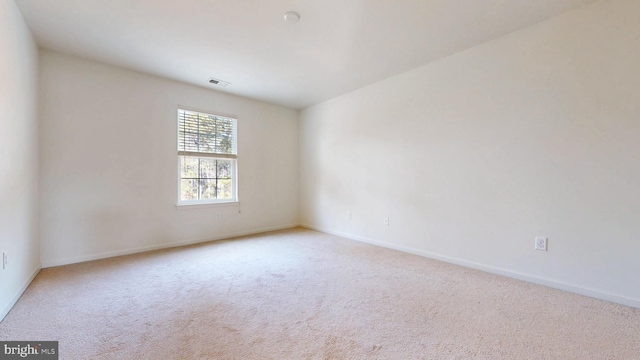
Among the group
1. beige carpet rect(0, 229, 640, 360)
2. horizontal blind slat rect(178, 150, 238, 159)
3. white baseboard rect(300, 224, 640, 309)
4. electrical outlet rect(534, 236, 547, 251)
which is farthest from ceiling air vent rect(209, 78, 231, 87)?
electrical outlet rect(534, 236, 547, 251)

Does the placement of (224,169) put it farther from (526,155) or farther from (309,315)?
(526,155)

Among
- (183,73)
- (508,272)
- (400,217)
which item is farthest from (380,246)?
(183,73)

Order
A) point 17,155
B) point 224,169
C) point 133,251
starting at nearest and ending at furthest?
1. point 17,155
2. point 133,251
3. point 224,169

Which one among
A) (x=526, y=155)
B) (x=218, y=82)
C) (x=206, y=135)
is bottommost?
(x=526, y=155)

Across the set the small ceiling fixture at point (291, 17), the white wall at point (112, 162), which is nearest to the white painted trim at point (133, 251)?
the white wall at point (112, 162)

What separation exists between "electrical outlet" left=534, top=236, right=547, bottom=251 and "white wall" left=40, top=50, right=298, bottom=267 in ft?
13.4

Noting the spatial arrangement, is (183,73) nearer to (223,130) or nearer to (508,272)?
(223,130)

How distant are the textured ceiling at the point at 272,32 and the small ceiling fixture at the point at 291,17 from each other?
50 millimetres

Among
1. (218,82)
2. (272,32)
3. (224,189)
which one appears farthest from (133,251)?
(272,32)

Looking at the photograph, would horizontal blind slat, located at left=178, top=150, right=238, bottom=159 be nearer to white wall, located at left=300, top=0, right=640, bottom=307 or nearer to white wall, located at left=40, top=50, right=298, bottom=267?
white wall, located at left=40, top=50, right=298, bottom=267

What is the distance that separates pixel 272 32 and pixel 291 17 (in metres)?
0.33

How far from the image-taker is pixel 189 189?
13.2 ft

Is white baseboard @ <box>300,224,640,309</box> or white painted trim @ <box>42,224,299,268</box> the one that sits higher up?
white baseboard @ <box>300,224,640,309</box>

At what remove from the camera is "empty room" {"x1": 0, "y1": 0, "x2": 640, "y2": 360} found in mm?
1766
